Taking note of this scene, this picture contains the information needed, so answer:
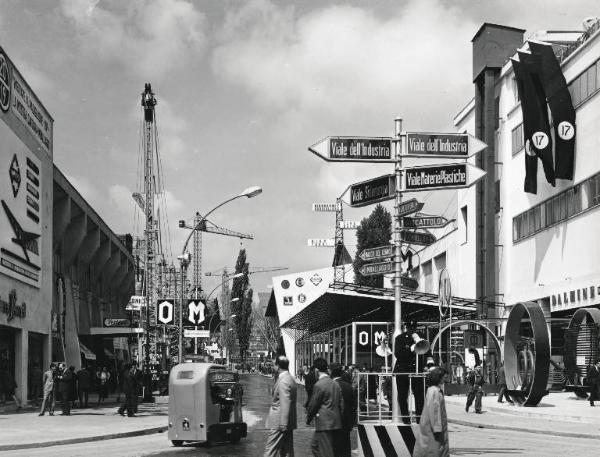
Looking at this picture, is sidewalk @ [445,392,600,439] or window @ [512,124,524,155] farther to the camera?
window @ [512,124,524,155]

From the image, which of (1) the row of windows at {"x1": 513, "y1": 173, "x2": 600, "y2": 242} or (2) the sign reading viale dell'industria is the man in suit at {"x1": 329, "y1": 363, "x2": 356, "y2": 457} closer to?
(2) the sign reading viale dell'industria

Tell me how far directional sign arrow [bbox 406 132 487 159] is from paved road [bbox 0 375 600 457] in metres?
5.75

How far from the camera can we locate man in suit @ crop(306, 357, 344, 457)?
1295 cm

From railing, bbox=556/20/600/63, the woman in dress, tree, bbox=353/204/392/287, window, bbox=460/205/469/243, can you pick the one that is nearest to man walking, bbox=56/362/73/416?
the woman in dress

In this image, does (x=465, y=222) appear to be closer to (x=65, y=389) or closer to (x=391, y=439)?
(x=65, y=389)

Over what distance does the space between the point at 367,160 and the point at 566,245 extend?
107 feet

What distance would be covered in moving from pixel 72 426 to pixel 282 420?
541 inches

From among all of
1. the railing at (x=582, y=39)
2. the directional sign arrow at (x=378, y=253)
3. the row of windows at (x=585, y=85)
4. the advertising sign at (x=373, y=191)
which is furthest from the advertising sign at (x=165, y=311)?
the railing at (x=582, y=39)

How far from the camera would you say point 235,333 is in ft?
463

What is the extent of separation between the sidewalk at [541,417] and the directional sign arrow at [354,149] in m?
10.9

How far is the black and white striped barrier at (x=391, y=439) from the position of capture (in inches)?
521

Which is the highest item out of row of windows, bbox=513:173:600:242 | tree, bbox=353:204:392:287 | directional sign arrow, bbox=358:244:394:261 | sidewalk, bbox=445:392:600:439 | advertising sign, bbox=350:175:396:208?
tree, bbox=353:204:392:287

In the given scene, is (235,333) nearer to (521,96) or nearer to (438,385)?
(521,96)

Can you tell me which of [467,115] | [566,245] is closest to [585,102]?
[566,245]
